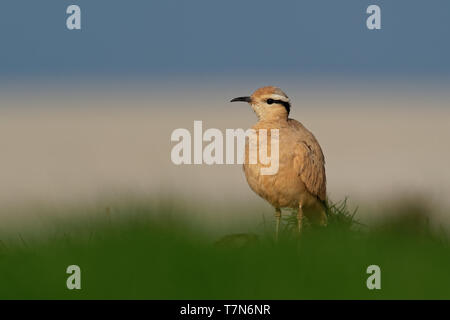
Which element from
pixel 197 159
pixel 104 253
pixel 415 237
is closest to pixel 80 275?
pixel 104 253

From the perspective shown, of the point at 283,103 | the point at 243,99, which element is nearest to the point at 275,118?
the point at 283,103

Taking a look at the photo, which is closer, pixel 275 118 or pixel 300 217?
pixel 300 217

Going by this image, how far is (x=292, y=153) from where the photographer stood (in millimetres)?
11164

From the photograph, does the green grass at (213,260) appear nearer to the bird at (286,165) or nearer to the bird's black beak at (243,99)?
the bird at (286,165)

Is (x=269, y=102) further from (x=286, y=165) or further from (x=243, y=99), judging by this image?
(x=286, y=165)

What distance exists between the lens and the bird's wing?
11.2 metres

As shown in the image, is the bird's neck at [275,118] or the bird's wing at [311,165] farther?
the bird's neck at [275,118]

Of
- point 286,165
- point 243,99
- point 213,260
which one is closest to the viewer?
point 213,260

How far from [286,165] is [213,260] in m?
2.36

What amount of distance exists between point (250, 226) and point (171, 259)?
1.81 meters

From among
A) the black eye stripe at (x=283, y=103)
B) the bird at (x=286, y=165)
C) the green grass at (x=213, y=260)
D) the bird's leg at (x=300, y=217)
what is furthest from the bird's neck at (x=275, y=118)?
the green grass at (x=213, y=260)

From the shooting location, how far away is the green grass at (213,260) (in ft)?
28.7

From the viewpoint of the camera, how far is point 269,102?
1130cm

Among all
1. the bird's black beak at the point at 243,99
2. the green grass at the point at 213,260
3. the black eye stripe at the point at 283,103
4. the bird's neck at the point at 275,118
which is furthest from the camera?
the bird's neck at the point at 275,118
